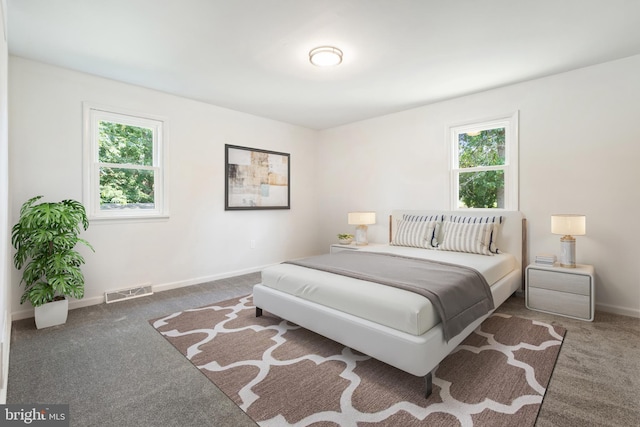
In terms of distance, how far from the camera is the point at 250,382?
1.90 m

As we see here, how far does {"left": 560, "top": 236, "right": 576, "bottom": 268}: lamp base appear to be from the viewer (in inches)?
119

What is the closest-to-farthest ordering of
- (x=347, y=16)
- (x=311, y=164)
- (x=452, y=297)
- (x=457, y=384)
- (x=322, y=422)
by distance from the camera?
(x=322, y=422) < (x=457, y=384) < (x=452, y=297) < (x=347, y=16) < (x=311, y=164)

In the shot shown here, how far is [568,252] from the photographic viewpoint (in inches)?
119

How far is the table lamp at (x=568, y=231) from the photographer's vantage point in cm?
288

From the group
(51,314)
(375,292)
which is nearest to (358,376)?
(375,292)

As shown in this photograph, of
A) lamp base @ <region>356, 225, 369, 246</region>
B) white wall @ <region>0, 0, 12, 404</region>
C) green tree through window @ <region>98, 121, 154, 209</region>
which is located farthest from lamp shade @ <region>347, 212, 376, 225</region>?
white wall @ <region>0, 0, 12, 404</region>

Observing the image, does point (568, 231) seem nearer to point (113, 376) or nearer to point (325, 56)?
point (325, 56)

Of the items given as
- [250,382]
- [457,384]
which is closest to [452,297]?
[457,384]

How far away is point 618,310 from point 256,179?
4.67m

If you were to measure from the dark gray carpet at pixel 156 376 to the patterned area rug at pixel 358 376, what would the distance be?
0.33 feet

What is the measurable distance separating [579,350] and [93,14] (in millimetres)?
4459

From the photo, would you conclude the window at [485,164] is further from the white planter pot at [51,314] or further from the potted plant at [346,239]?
the white planter pot at [51,314]

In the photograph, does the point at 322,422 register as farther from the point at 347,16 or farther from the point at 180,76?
the point at 180,76

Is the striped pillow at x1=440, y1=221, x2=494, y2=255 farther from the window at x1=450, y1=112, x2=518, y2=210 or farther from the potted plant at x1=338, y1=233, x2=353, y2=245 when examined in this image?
the potted plant at x1=338, y1=233, x2=353, y2=245
